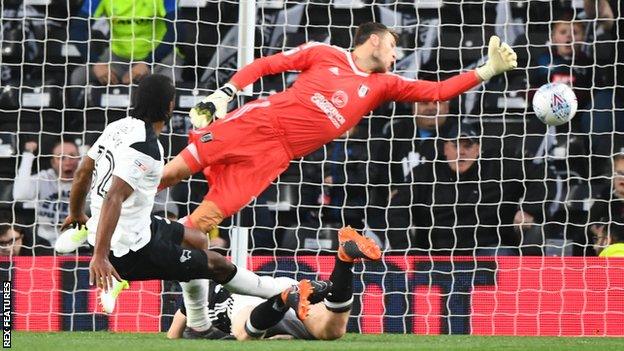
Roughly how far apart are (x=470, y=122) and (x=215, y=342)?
14.4 feet

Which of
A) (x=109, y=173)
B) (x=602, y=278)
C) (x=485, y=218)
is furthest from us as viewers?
(x=485, y=218)

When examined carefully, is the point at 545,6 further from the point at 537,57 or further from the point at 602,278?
the point at 602,278

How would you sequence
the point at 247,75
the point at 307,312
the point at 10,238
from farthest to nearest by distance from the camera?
the point at 10,238
the point at 247,75
the point at 307,312

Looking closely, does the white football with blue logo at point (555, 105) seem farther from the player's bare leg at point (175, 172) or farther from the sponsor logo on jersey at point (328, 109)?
the player's bare leg at point (175, 172)

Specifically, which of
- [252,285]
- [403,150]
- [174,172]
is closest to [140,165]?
[252,285]

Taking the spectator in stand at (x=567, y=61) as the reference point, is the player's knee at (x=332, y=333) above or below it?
below

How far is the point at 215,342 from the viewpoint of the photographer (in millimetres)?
7672

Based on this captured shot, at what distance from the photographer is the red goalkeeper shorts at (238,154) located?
28.8 feet

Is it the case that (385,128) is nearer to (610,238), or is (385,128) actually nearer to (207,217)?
(610,238)

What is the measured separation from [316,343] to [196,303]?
0.84 meters

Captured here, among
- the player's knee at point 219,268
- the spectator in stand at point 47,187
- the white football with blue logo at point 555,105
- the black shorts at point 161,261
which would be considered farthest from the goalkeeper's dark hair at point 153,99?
the spectator in stand at point 47,187

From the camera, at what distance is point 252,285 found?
789 centimetres

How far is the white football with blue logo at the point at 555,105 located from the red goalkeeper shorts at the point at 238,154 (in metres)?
1.68

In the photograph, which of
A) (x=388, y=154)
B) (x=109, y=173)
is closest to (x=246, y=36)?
(x=388, y=154)
